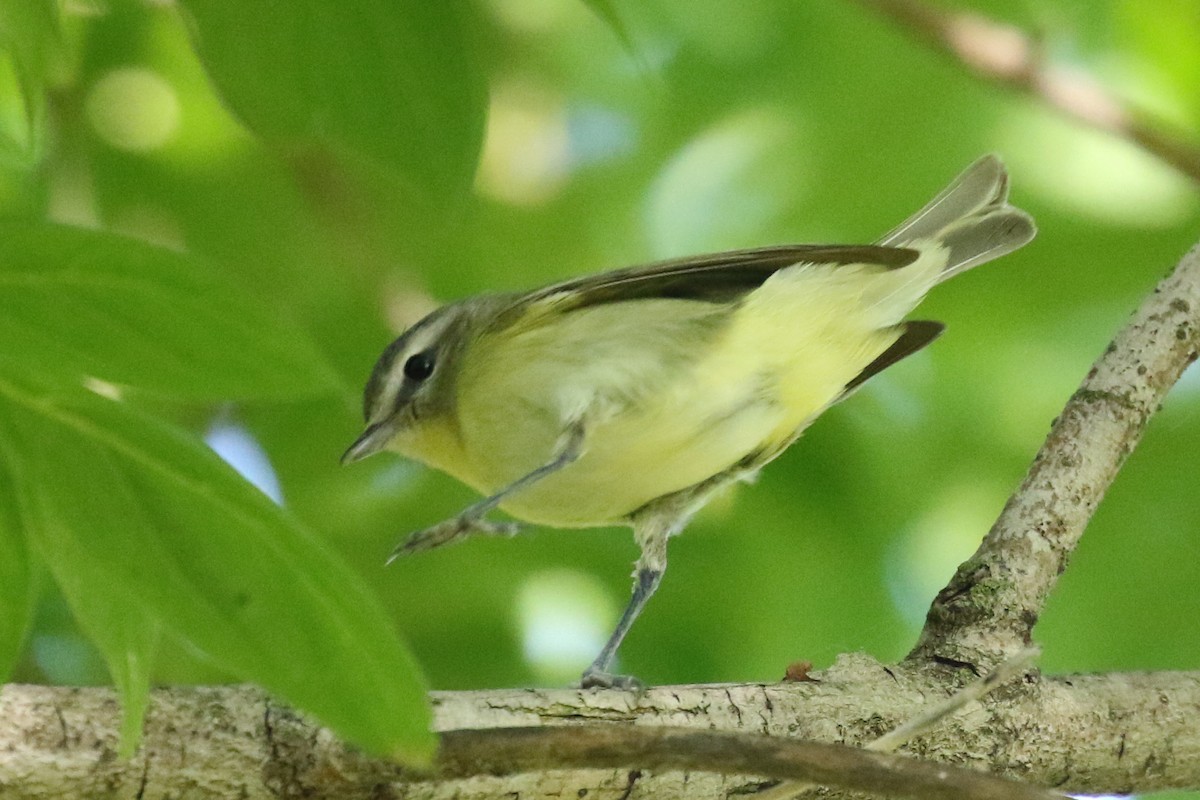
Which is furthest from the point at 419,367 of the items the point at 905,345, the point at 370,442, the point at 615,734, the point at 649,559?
the point at 615,734

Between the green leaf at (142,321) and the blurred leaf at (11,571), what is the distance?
5.2 inches

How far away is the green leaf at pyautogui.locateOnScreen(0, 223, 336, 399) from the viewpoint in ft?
3.54

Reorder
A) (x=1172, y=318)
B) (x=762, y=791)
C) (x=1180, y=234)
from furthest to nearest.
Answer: (x=1180, y=234) < (x=1172, y=318) < (x=762, y=791)

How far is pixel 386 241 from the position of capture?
366 centimetres

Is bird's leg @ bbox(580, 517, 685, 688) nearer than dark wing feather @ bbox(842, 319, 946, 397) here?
Yes

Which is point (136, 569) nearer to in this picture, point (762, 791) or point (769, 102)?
point (762, 791)

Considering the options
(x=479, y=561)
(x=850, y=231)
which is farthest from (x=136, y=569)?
(x=850, y=231)

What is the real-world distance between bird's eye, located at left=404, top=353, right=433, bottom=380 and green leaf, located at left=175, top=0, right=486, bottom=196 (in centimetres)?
190

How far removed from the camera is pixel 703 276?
3027 millimetres

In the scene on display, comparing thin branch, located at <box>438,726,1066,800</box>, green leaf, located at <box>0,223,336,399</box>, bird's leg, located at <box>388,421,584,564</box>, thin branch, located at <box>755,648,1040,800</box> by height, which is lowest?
thin branch, located at <box>438,726,1066,800</box>

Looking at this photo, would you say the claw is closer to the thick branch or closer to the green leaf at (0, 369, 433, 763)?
the thick branch

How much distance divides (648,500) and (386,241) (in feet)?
3.80

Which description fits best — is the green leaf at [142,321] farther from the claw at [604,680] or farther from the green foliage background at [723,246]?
the green foliage background at [723,246]

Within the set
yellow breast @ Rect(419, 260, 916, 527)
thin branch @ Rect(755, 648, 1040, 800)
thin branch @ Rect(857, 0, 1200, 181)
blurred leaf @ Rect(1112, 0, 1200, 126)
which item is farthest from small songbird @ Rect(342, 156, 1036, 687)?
thin branch @ Rect(755, 648, 1040, 800)
